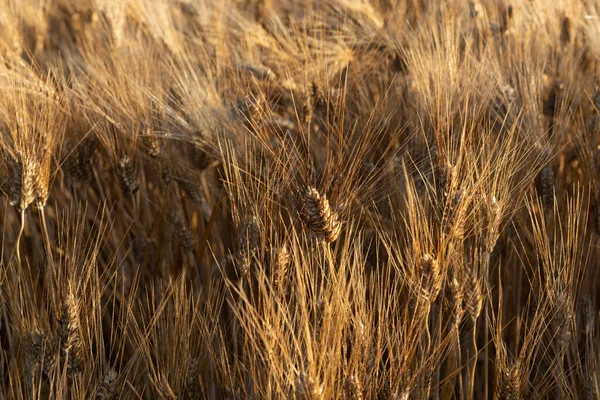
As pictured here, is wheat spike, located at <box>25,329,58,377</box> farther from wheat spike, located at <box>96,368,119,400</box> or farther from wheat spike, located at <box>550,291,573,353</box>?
wheat spike, located at <box>550,291,573,353</box>

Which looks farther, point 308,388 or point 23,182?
point 23,182

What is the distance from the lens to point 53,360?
1.49 meters

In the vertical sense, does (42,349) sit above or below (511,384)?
above

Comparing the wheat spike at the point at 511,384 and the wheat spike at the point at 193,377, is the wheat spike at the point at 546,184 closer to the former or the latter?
the wheat spike at the point at 511,384

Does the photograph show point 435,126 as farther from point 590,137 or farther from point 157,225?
point 157,225

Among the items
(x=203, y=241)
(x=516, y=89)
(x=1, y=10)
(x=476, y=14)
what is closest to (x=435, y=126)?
(x=516, y=89)

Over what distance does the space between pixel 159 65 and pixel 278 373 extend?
54.5 inches

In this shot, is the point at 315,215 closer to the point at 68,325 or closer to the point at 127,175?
the point at 68,325

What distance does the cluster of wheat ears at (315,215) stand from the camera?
1402 mm

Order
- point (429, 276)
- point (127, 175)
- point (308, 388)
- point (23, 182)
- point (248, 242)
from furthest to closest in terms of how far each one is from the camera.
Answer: point (127, 175) < point (23, 182) < point (248, 242) < point (429, 276) < point (308, 388)

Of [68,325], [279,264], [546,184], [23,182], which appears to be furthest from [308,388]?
[546,184]

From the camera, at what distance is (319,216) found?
1.41 m

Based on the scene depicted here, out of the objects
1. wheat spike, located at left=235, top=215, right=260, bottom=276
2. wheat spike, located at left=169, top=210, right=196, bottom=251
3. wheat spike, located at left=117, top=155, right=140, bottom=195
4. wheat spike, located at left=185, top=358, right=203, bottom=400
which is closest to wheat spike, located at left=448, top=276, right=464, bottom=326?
wheat spike, located at left=235, top=215, right=260, bottom=276

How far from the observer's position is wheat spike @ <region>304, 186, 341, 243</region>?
1.41m
